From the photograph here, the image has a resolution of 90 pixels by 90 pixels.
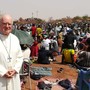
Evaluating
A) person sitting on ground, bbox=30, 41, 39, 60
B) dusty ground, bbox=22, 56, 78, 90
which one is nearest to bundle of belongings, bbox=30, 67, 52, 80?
dusty ground, bbox=22, 56, 78, 90

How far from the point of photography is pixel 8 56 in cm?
414

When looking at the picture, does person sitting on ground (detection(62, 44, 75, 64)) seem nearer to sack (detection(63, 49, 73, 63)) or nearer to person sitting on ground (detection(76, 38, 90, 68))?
sack (detection(63, 49, 73, 63))

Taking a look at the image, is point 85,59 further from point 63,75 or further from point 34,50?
point 34,50

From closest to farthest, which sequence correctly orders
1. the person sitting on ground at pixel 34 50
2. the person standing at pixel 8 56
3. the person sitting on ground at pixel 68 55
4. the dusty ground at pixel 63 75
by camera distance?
the person standing at pixel 8 56 → the dusty ground at pixel 63 75 → the person sitting on ground at pixel 68 55 → the person sitting on ground at pixel 34 50

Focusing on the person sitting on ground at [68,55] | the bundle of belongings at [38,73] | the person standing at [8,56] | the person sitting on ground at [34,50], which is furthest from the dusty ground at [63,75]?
the person standing at [8,56]

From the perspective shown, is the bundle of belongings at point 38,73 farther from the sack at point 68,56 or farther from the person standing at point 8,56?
the person standing at point 8,56

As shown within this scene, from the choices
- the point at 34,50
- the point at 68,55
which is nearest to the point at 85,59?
the point at 68,55

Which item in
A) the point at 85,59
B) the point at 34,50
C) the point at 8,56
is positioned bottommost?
the point at 34,50

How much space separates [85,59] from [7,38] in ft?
16.3

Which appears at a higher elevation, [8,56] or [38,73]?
[8,56]

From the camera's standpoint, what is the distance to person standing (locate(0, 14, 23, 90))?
412 cm

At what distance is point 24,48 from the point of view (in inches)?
346

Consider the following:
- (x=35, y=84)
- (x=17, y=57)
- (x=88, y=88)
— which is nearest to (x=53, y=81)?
(x=35, y=84)

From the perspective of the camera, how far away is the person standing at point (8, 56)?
4117 mm
